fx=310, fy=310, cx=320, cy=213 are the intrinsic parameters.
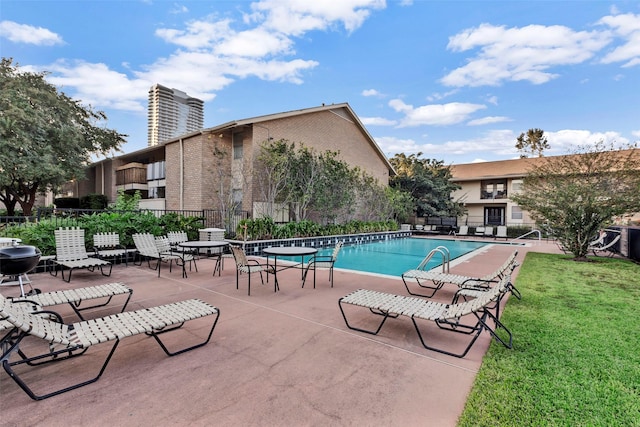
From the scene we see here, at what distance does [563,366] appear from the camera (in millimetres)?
3137

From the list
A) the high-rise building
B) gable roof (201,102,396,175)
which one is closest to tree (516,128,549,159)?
gable roof (201,102,396,175)

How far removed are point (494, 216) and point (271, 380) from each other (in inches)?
1261

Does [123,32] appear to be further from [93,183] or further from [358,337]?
[93,183]

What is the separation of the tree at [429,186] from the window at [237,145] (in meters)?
14.5

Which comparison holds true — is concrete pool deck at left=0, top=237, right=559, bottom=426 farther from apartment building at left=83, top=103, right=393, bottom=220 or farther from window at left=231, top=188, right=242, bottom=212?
apartment building at left=83, top=103, right=393, bottom=220

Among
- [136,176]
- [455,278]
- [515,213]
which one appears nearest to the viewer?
[455,278]

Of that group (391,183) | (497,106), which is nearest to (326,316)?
(497,106)

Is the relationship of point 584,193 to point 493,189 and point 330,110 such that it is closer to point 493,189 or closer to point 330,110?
point 330,110

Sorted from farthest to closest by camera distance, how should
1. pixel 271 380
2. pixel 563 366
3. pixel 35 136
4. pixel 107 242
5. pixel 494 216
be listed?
pixel 494 216 → pixel 35 136 → pixel 107 242 → pixel 563 366 → pixel 271 380

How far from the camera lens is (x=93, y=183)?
2831 cm

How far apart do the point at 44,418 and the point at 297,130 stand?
53.6ft

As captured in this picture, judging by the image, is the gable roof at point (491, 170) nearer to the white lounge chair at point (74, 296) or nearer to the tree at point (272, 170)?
the tree at point (272, 170)

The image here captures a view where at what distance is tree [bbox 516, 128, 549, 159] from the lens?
37781 millimetres

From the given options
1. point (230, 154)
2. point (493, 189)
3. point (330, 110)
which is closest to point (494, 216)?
point (493, 189)
